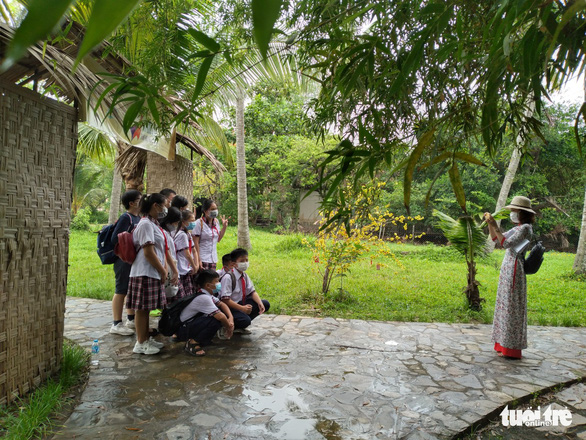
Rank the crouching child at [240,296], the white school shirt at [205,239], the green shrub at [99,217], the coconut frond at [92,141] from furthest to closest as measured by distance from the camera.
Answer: the green shrub at [99,217]
the coconut frond at [92,141]
the white school shirt at [205,239]
the crouching child at [240,296]

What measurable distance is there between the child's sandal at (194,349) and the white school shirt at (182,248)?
87 centimetres

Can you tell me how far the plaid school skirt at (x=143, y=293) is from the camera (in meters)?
3.82

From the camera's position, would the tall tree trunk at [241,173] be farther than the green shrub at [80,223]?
No

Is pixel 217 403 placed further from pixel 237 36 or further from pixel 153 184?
pixel 153 184

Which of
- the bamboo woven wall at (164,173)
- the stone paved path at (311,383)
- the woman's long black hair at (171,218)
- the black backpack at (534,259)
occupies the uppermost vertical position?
the bamboo woven wall at (164,173)

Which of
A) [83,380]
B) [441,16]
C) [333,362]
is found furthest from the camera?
[333,362]

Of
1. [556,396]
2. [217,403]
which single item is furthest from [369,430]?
[556,396]

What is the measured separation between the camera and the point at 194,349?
4.04 metres

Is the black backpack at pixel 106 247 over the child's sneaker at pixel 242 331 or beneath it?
over

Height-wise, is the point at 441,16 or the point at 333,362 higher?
the point at 441,16

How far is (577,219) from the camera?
16.2 m

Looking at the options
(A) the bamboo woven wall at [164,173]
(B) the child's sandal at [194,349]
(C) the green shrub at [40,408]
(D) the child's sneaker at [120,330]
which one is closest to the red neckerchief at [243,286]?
(B) the child's sandal at [194,349]

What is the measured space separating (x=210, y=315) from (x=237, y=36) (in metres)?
2.45

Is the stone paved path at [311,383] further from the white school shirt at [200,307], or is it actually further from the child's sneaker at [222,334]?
the white school shirt at [200,307]
